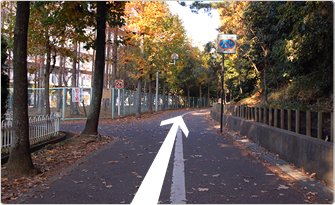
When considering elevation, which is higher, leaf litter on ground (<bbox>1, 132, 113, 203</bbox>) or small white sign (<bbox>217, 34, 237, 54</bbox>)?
small white sign (<bbox>217, 34, 237, 54</bbox>)

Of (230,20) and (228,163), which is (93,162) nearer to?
(228,163)

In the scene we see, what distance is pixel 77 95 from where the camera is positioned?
838 inches

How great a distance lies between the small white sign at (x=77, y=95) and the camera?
21172mm

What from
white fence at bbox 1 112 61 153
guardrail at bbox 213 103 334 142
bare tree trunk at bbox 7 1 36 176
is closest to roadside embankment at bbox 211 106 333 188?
guardrail at bbox 213 103 334 142

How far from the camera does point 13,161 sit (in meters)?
5.67

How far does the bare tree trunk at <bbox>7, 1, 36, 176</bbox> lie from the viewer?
5.65 meters

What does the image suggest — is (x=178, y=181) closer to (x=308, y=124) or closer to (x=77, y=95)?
(x=308, y=124)

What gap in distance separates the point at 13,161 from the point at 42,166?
0.88m

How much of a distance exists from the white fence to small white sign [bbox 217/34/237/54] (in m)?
7.92

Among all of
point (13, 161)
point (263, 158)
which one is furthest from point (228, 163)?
point (13, 161)

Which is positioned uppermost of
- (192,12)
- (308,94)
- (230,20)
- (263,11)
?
(230,20)

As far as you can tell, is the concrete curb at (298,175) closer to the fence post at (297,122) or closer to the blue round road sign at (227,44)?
the fence post at (297,122)

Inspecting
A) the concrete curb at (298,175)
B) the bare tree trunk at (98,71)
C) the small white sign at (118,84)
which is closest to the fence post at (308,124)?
the concrete curb at (298,175)

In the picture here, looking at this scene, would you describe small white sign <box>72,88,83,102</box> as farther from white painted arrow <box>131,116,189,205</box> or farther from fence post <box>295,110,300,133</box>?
fence post <box>295,110,300,133</box>
